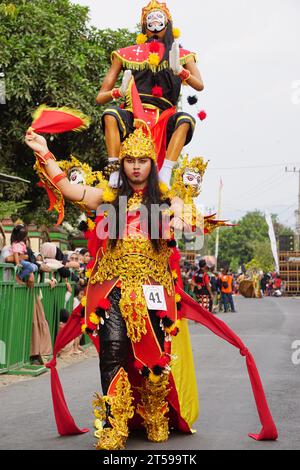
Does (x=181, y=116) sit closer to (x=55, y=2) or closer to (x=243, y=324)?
(x=243, y=324)

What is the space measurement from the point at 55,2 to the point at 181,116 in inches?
656

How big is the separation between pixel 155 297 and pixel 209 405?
222 cm

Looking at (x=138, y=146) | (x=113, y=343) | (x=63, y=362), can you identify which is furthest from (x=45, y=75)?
(x=113, y=343)

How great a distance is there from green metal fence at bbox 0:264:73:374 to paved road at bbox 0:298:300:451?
46cm

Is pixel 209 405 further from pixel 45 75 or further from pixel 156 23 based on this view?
pixel 45 75

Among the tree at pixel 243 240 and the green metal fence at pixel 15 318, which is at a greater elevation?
the tree at pixel 243 240

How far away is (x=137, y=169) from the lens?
16.6 feet

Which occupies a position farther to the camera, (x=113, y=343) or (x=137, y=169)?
(x=137, y=169)

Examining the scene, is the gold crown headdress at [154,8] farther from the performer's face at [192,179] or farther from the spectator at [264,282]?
the spectator at [264,282]

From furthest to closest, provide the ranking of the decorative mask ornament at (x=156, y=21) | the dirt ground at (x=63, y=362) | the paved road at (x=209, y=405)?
the dirt ground at (x=63, y=362)
the decorative mask ornament at (x=156, y=21)
the paved road at (x=209, y=405)

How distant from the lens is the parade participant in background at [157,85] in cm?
533

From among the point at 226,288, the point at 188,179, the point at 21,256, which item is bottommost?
the point at 226,288

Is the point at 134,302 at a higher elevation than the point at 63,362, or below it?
higher

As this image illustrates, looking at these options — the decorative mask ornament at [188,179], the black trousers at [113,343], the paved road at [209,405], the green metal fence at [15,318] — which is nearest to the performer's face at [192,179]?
the decorative mask ornament at [188,179]
